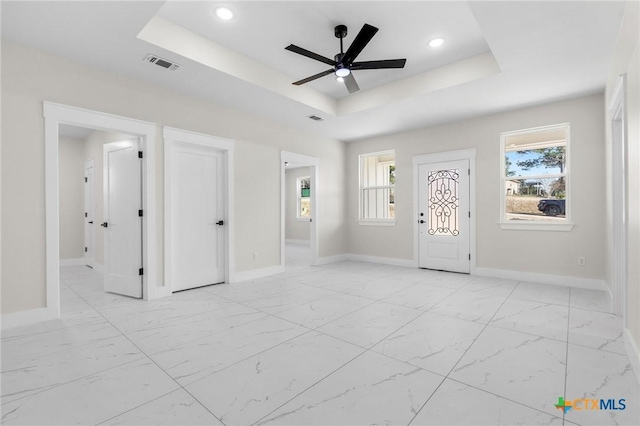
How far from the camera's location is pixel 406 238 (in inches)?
241

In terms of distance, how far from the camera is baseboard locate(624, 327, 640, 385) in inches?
78.8

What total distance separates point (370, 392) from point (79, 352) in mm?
2262

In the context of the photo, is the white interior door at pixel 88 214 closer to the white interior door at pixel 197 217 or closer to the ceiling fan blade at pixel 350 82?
the white interior door at pixel 197 217

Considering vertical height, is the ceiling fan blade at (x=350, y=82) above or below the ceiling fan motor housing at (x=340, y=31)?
below

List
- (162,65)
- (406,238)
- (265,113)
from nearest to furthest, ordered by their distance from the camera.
Result: (162,65) → (265,113) → (406,238)

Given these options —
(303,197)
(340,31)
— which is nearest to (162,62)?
(340,31)

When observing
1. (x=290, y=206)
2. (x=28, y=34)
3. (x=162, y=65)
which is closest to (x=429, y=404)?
(x=162, y=65)

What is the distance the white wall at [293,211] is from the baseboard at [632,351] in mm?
8741

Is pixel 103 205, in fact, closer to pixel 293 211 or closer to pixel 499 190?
pixel 499 190

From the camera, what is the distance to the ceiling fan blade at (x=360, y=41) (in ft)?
8.79

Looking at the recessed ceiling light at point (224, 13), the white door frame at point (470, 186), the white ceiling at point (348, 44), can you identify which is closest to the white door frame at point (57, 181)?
the white ceiling at point (348, 44)

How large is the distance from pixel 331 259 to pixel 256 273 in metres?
2.05

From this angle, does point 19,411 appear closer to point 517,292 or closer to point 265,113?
point 265,113

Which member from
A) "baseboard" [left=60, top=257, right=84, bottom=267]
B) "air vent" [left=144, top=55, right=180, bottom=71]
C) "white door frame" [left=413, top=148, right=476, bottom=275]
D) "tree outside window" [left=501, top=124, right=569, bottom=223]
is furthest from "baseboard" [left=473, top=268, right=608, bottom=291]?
"baseboard" [left=60, top=257, right=84, bottom=267]
